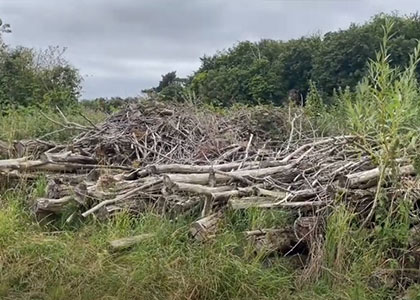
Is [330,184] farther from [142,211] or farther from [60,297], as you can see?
[60,297]

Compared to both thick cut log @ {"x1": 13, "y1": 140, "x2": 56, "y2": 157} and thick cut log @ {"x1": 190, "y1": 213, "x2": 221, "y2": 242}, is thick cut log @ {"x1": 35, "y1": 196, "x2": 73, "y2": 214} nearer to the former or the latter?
thick cut log @ {"x1": 190, "y1": 213, "x2": 221, "y2": 242}

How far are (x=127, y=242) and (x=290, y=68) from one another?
502 inches

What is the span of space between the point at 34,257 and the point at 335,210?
2072mm

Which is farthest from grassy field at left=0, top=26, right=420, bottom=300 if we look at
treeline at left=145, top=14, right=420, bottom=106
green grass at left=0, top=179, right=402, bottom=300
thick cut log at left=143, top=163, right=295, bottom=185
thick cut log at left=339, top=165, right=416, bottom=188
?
treeline at left=145, top=14, right=420, bottom=106

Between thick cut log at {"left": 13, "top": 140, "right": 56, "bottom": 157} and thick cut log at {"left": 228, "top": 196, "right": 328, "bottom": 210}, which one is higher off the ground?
thick cut log at {"left": 13, "top": 140, "right": 56, "bottom": 157}

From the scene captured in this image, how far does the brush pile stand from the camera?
370cm

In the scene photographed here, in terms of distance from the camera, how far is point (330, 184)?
377cm

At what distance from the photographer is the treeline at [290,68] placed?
452 inches

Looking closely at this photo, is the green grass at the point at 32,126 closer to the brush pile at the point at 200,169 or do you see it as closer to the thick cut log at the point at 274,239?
the brush pile at the point at 200,169

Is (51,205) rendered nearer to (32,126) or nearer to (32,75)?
(32,126)

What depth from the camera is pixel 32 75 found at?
480 inches

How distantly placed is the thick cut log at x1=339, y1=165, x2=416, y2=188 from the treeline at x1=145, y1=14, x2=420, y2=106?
21.7 feet

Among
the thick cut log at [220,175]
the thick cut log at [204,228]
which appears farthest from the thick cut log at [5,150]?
the thick cut log at [204,228]

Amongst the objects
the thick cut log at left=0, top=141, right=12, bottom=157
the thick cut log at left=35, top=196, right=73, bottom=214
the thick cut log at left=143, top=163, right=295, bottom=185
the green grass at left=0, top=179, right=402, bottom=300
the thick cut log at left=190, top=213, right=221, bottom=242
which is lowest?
the green grass at left=0, top=179, right=402, bottom=300
